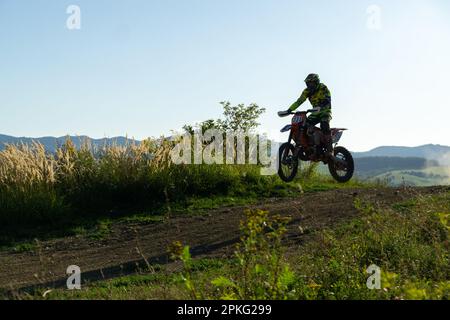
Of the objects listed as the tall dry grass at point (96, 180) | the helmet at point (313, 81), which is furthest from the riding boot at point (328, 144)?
the tall dry grass at point (96, 180)

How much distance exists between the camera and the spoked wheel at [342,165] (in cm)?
1241

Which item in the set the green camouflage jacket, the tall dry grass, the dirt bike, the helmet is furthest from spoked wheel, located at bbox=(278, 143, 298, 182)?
the tall dry grass

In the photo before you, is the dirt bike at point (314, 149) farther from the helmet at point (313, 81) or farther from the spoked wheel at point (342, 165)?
the helmet at point (313, 81)

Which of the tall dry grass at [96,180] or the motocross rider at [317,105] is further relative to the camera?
the tall dry grass at [96,180]

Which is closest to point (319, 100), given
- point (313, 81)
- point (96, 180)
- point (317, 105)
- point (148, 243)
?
point (317, 105)

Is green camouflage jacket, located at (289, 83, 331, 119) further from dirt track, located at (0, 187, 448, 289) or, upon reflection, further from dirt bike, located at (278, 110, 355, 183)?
dirt track, located at (0, 187, 448, 289)

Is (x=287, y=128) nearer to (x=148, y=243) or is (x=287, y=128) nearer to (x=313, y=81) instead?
(x=313, y=81)

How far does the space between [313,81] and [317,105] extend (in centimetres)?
55

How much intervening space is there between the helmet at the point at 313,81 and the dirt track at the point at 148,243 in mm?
2703

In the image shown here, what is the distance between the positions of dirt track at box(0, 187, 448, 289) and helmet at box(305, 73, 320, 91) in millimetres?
2703

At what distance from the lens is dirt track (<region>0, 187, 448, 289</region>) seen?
8.69m

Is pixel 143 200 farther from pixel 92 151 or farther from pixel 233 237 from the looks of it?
pixel 233 237

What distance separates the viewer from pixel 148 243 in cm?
1023
